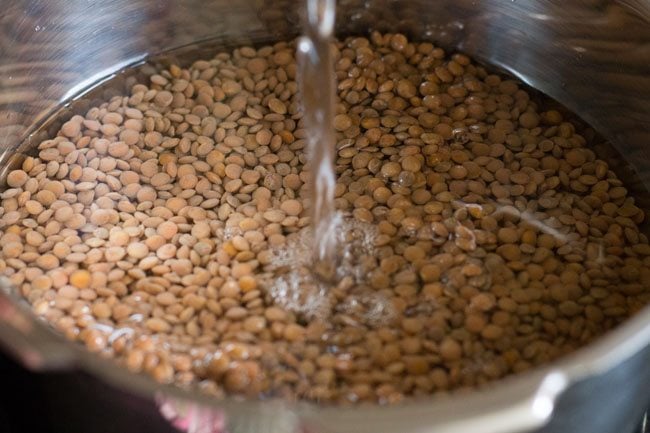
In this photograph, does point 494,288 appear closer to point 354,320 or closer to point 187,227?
point 354,320

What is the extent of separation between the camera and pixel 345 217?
3.55ft

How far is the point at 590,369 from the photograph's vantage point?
686mm

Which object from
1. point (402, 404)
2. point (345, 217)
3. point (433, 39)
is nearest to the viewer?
point (402, 404)

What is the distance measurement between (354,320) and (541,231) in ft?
0.89

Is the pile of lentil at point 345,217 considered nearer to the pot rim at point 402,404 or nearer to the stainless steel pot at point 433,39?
the stainless steel pot at point 433,39

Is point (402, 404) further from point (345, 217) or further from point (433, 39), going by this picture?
point (433, 39)

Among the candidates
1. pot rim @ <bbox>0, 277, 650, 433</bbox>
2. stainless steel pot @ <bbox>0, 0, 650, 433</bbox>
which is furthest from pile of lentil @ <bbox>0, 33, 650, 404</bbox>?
pot rim @ <bbox>0, 277, 650, 433</bbox>

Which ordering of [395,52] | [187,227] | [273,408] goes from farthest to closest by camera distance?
1. [395,52]
2. [187,227]
3. [273,408]

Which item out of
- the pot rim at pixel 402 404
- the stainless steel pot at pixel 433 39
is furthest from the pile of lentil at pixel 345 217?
the pot rim at pixel 402 404

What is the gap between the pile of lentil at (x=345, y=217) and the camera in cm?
93

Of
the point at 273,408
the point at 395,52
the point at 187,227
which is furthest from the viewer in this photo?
the point at 395,52

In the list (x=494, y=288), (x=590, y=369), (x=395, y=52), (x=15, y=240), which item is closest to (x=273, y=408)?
(x=590, y=369)

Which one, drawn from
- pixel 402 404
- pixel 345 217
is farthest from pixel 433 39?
pixel 402 404

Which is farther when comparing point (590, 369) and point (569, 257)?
point (569, 257)
